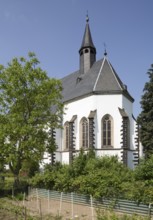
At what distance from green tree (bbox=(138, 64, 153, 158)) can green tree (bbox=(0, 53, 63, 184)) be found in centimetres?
1032

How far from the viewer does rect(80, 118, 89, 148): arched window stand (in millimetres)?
27078

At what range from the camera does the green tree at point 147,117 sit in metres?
24.9

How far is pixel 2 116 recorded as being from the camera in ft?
59.3

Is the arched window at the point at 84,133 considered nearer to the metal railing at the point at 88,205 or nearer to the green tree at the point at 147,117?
the green tree at the point at 147,117

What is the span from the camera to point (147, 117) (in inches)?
1018

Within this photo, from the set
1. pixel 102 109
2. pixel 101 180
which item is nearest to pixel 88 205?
pixel 101 180

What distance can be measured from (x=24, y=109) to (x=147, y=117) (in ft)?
42.2

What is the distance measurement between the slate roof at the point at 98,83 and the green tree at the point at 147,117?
2019 millimetres

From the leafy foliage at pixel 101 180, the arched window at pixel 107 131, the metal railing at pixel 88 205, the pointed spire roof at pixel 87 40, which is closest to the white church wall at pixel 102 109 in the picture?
the arched window at pixel 107 131

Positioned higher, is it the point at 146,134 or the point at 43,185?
the point at 146,134

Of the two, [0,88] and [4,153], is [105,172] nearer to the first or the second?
[4,153]

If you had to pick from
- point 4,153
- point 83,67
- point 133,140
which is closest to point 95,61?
point 83,67

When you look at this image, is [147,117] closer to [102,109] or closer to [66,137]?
[102,109]

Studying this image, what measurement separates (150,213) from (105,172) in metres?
4.06
